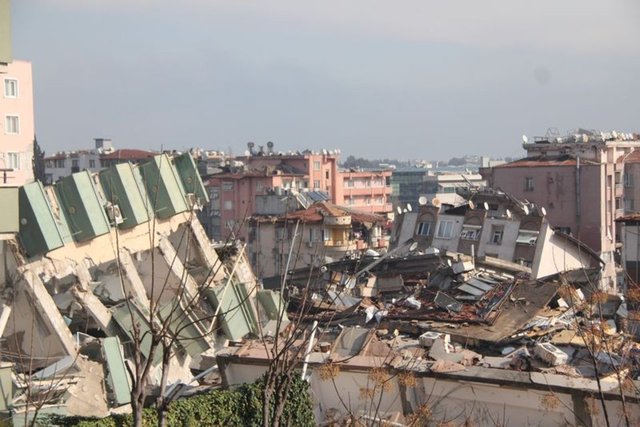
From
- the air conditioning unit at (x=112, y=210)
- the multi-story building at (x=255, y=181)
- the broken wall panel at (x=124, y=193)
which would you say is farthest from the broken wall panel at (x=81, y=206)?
the multi-story building at (x=255, y=181)

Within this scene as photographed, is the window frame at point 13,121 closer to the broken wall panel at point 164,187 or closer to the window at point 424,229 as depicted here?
the window at point 424,229

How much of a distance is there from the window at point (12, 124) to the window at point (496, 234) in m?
22.9

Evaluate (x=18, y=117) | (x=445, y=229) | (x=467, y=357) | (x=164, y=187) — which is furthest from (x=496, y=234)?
(x=18, y=117)

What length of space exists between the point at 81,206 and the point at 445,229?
1882 centimetres

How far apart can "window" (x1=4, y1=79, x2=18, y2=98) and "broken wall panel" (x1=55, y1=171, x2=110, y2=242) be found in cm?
2948

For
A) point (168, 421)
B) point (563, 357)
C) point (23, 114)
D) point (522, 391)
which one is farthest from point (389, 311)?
point (23, 114)

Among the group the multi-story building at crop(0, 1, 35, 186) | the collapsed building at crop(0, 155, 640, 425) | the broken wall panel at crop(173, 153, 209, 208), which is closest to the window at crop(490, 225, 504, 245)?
the collapsed building at crop(0, 155, 640, 425)

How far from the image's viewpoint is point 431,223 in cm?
3803

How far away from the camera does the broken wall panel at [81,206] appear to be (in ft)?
66.8

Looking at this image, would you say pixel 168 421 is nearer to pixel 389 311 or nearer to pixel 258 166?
pixel 389 311

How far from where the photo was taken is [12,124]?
4894 cm

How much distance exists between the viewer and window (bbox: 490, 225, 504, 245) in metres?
36.2

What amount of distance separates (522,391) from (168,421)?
4.62m

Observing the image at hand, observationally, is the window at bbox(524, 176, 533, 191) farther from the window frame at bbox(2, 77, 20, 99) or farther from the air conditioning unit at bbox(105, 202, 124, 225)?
the air conditioning unit at bbox(105, 202, 124, 225)
